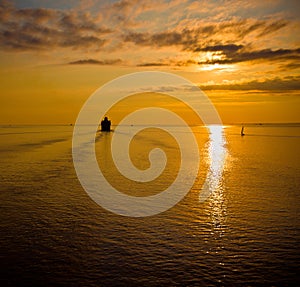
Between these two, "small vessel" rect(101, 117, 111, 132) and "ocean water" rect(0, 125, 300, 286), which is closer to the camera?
"ocean water" rect(0, 125, 300, 286)

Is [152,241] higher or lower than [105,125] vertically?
lower

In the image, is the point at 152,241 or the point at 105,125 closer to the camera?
the point at 152,241

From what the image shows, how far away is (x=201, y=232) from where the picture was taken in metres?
13.7

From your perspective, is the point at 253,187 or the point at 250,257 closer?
the point at 250,257

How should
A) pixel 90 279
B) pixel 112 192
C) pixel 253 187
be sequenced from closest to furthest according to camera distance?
pixel 90 279, pixel 112 192, pixel 253 187

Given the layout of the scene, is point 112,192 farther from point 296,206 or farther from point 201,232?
point 296,206

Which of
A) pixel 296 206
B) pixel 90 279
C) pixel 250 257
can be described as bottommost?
pixel 90 279

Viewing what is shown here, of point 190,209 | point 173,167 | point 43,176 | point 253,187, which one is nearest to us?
point 190,209

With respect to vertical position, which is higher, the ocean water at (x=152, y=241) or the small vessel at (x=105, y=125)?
the small vessel at (x=105, y=125)

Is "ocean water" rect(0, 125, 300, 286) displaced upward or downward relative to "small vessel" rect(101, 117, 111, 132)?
downward

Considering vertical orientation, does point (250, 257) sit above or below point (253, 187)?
below

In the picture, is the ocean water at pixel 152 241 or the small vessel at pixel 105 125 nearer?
the ocean water at pixel 152 241

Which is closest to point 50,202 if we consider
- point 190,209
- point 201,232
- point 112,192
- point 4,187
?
point 112,192

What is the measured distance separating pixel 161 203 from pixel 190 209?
220 cm
